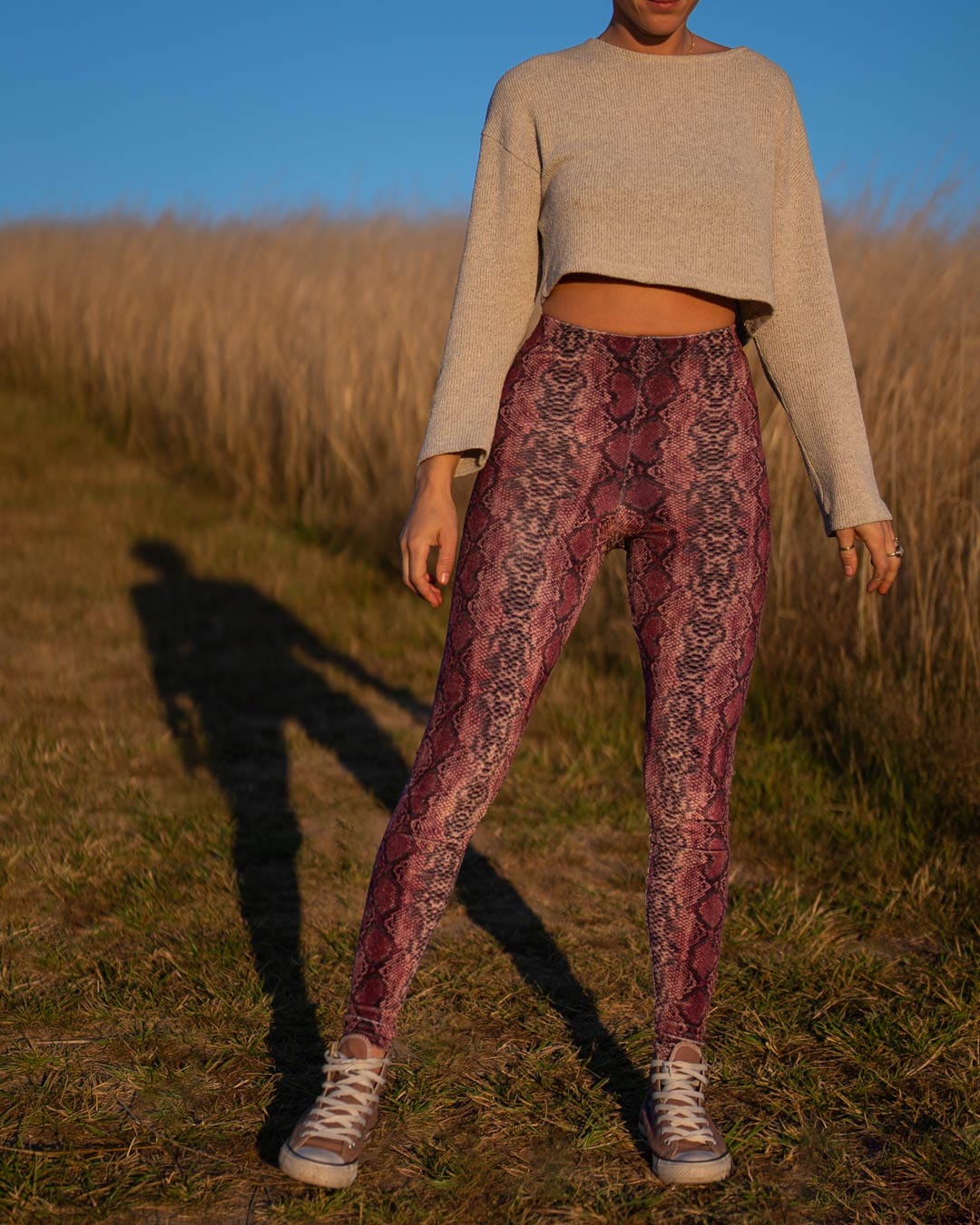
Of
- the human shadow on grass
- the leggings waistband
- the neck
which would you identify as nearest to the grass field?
the human shadow on grass

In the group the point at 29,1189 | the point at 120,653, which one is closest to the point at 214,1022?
the point at 29,1189

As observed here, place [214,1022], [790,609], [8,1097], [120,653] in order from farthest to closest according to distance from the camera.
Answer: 1. [120,653]
2. [790,609]
3. [214,1022]
4. [8,1097]

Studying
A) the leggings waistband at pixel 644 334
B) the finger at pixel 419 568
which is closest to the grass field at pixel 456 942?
the finger at pixel 419 568

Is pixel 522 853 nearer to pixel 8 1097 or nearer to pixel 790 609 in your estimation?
pixel 790 609

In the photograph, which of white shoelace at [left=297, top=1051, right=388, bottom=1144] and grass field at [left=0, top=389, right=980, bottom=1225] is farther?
grass field at [left=0, top=389, right=980, bottom=1225]

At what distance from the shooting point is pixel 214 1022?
2.69 metres

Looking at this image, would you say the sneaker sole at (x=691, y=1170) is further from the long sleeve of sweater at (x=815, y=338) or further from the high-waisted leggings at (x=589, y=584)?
the long sleeve of sweater at (x=815, y=338)

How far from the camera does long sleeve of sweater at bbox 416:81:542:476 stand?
2.03 meters

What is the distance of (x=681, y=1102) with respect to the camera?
6.86ft

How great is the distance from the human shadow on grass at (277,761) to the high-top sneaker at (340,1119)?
22 centimetres

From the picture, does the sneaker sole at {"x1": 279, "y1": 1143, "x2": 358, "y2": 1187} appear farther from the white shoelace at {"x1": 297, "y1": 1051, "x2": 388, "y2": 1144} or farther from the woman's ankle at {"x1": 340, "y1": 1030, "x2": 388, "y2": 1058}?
the woman's ankle at {"x1": 340, "y1": 1030, "x2": 388, "y2": 1058}

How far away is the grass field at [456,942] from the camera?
2.21 metres

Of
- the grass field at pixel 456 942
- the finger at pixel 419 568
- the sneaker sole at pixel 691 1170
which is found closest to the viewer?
the finger at pixel 419 568

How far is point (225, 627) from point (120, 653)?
538 millimetres
